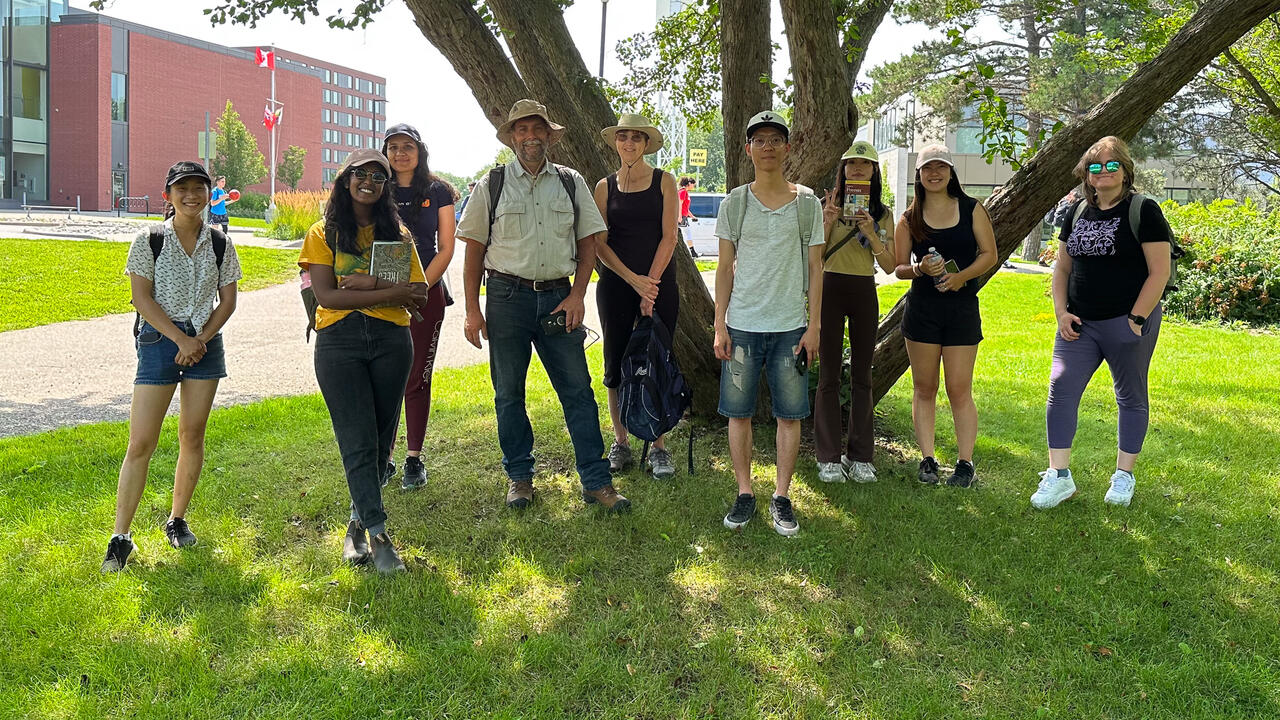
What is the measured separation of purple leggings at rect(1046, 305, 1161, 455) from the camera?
15.6 feet

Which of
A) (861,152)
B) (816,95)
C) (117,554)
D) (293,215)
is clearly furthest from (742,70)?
(293,215)

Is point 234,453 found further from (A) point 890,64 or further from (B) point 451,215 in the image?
(A) point 890,64

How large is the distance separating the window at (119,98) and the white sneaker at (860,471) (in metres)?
57.6

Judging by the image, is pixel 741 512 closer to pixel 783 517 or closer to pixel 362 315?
pixel 783 517

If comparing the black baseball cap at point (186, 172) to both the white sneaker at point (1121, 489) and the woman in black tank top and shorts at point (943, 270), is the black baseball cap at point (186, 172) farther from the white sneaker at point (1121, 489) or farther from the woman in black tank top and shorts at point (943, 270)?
the white sneaker at point (1121, 489)

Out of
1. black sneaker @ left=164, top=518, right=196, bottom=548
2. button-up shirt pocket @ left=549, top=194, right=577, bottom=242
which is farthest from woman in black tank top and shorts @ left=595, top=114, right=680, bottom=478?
black sneaker @ left=164, top=518, right=196, bottom=548

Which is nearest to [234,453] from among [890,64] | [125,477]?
[125,477]

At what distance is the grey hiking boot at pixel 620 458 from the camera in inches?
219

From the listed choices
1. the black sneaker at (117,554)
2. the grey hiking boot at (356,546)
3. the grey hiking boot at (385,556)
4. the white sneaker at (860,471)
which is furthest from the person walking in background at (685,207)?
the black sneaker at (117,554)

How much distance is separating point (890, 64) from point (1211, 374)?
1909cm

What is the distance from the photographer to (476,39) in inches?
220

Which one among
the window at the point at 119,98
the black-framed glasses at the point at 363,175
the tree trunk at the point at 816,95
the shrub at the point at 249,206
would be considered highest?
the window at the point at 119,98

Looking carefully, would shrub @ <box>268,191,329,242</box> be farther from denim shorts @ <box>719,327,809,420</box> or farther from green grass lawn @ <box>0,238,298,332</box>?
denim shorts @ <box>719,327,809,420</box>

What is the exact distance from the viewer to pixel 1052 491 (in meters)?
4.95
